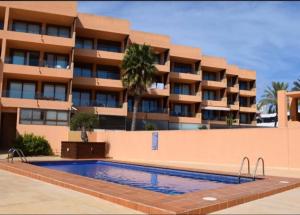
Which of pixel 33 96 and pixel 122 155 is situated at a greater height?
pixel 33 96

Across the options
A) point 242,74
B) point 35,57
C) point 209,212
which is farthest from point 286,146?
point 242,74

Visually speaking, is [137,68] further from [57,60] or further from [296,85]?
[296,85]

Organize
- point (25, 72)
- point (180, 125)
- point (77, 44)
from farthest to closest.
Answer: point (180, 125) → point (77, 44) → point (25, 72)

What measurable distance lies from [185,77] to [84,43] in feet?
49.0


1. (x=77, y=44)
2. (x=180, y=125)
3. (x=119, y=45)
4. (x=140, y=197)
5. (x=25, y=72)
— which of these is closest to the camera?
(x=140, y=197)

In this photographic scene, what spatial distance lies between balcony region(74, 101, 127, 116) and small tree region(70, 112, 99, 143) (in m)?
7.71

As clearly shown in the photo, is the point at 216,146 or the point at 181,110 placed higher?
the point at 181,110

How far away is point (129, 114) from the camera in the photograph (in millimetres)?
41875

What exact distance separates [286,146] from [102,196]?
12.5 meters

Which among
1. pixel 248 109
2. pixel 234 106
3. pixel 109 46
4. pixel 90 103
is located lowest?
pixel 90 103

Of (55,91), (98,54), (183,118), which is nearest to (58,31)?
(98,54)

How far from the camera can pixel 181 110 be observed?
158 ft

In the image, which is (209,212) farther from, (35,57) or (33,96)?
(35,57)

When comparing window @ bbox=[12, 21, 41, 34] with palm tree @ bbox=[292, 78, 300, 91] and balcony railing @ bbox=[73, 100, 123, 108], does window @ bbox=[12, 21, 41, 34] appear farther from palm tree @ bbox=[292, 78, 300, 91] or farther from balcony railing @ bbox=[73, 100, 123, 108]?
palm tree @ bbox=[292, 78, 300, 91]
